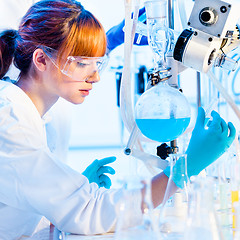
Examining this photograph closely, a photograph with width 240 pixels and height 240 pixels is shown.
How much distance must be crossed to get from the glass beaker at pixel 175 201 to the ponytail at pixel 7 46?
0.82 m

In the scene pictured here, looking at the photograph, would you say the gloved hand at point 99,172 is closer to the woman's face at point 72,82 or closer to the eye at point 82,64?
the woman's face at point 72,82

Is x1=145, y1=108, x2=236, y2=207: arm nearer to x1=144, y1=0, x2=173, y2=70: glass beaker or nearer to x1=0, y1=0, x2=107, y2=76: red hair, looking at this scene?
x1=144, y1=0, x2=173, y2=70: glass beaker

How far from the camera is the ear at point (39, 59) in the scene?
151cm

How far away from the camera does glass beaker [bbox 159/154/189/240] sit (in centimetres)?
101

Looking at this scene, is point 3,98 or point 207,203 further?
point 3,98

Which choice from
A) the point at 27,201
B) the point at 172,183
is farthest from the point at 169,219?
the point at 27,201

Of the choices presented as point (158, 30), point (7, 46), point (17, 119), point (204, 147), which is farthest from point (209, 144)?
point (7, 46)

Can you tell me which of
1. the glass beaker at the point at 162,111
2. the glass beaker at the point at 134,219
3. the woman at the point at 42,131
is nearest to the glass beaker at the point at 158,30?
the glass beaker at the point at 162,111

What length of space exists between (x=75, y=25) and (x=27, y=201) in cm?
66

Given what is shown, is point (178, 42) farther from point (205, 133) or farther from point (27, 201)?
point (27, 201)

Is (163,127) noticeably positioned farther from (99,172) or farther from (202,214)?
(99,172)

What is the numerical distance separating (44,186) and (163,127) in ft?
1.30

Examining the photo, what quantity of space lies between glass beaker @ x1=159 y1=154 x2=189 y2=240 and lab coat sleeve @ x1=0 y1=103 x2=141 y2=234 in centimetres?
17

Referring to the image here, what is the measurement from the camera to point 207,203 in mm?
730
